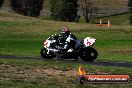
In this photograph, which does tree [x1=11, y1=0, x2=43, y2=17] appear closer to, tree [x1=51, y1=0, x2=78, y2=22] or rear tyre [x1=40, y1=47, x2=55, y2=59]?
tree [x1=51, y1=0, x2=78, y2=22]

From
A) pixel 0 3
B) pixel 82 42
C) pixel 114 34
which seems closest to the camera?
pixel 82 42

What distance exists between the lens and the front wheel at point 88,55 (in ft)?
77.2

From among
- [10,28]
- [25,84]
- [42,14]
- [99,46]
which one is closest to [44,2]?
[42,14]

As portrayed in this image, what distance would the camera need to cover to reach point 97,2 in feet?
445

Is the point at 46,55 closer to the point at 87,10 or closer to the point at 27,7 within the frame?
the point at 27,7

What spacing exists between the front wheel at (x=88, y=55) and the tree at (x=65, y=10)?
71903 mm

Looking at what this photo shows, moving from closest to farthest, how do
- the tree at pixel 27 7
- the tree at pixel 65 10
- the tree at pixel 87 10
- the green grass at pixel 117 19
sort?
the tree at pixel 65 10 < the tree at pixel 87 10 < the tree at pixel 27 7 < the green grass at pixel 117 19

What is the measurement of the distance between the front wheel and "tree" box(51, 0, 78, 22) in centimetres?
7190

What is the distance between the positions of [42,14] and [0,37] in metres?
82.2

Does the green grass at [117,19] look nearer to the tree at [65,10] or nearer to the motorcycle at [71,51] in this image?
the tree at [65,10]

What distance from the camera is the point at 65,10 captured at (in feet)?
319

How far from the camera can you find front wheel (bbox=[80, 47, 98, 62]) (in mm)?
23531

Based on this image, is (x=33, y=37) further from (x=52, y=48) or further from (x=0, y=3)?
(x=0, y=3)

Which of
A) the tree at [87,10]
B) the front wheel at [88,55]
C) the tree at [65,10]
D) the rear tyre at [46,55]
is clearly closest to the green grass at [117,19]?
the tree at [87,10]
